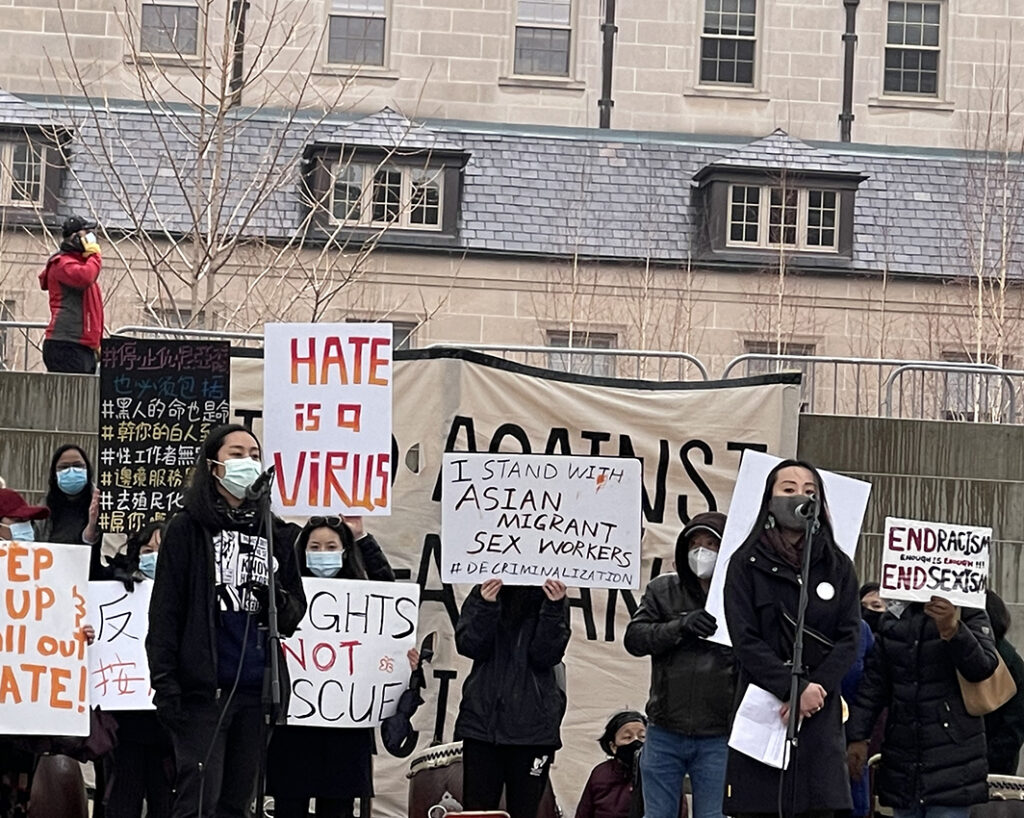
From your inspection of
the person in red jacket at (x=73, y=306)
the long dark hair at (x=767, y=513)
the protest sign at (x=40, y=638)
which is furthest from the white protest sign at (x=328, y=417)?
the person in red jacket at (x=73, y=306)

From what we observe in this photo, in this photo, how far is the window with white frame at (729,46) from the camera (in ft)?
112

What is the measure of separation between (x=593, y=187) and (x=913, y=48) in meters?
7.59

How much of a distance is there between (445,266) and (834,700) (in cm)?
2091

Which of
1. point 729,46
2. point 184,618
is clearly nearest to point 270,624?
point 184,618

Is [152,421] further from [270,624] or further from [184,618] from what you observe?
[270,624]

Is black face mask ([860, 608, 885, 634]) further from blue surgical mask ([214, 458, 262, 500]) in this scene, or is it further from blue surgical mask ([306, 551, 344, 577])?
blue surgical mask ([214, 458, 262, 500])

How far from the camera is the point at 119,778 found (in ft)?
34.9

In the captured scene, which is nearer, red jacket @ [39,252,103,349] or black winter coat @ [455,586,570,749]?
black winter coat @ [455,586,570,749]

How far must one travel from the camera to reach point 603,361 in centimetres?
1489

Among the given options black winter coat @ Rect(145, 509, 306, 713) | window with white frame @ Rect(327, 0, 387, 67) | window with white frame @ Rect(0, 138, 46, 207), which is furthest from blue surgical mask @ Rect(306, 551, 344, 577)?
window with white frame @ Rect(327, 0, 387, 67)

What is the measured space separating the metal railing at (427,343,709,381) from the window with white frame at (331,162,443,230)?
13.7m

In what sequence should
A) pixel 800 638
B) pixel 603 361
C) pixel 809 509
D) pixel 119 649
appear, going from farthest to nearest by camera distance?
1. pixel 603 361
2. pixel 119 649
3. pixel 809 509
4. pixel 800 638

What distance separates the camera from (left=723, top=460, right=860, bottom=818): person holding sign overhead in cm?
858

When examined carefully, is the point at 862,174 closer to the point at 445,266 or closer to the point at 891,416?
the point at 445,266
